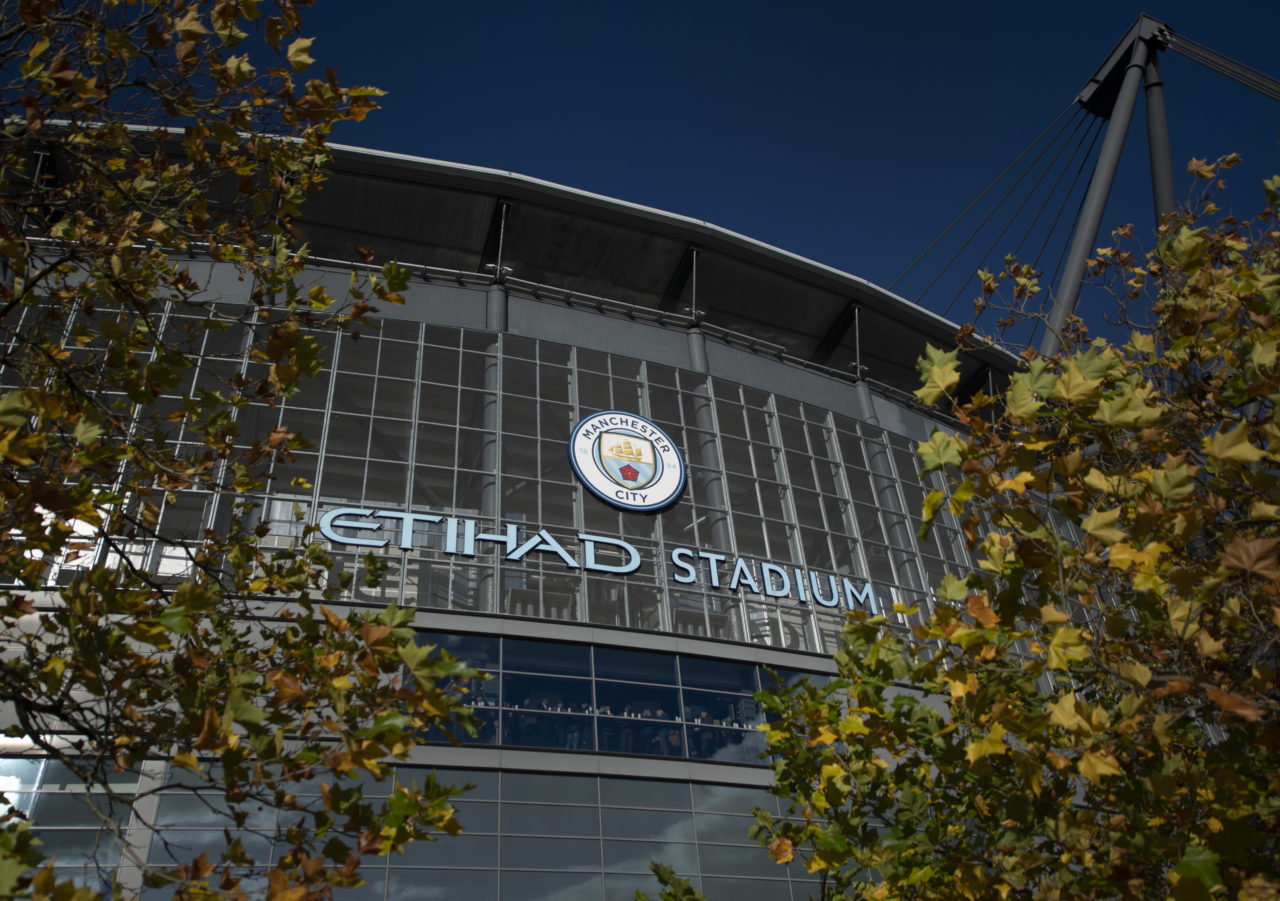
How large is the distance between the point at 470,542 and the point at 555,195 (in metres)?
11.1

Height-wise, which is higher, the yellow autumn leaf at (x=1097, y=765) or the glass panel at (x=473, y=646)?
the glass panel at (x=473, y=646)

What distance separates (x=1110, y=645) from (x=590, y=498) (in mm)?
21293

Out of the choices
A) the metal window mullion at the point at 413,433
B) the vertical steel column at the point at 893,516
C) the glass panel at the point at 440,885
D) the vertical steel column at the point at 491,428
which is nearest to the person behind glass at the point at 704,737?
the vertical steel column at the point at 491,428

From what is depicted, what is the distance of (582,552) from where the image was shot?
22.0m

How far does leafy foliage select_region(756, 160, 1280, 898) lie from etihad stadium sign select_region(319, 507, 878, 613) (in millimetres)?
14914

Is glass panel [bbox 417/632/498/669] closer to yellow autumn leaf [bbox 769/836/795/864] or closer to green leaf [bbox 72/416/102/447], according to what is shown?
yellow autumn leaf [bbox 769/836/795/864]

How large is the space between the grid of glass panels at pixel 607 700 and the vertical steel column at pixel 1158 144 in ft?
40.6

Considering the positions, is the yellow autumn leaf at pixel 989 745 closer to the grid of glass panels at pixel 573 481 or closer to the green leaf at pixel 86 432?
the green leaf at pixel 86 432

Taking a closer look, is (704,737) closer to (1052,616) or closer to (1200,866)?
(1200,866)

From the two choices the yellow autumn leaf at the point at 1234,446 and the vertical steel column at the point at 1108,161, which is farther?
the vertical steel column at the point at 1108,161

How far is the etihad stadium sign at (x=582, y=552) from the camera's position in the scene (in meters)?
20.8

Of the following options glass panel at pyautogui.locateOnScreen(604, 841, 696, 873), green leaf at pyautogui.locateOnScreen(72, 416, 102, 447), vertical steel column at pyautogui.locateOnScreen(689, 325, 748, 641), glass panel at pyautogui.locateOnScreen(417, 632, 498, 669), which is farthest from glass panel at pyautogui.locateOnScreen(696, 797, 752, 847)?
green leaf at pyautogui.locateOnScreen(72, 416, 102, 447)

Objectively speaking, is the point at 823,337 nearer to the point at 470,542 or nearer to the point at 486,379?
the point at 486,379

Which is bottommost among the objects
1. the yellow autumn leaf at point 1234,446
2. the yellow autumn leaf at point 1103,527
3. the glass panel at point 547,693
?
the yellow autumn leaf at point 1103,527
